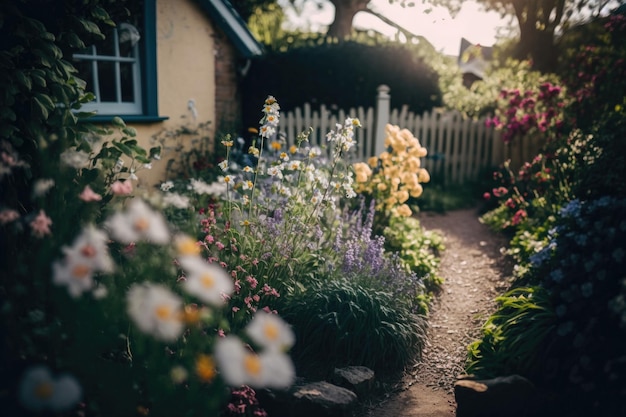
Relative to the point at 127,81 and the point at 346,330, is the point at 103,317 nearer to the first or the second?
the point at 346,330

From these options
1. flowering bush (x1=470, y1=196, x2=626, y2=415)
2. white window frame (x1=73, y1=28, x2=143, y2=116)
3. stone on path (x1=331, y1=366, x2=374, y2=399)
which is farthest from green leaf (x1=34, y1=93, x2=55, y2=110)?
flowering bush (x1=470, y1=196, x2=626, y2=415)

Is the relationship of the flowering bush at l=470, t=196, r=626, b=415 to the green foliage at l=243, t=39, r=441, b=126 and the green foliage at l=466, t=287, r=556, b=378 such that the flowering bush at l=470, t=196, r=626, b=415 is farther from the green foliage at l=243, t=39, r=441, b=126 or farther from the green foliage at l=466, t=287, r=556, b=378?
the green foliage at l=243, t=39, r=441, b=126

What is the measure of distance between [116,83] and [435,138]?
5446 mm

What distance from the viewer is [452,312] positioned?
13.6 ft

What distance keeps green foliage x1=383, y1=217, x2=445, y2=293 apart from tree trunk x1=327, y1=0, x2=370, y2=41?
36.5ft

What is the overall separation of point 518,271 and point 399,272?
4.44 feet

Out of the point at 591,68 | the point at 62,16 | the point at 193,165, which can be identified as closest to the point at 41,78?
the point at 62,16

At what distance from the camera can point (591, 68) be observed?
725 centimetres

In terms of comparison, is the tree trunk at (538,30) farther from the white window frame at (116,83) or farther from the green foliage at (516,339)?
the green foliage at (516,339)

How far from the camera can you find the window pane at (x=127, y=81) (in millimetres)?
6355

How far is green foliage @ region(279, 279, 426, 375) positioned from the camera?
10.5ft

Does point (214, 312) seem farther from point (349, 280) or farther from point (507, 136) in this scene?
point (507, 136)

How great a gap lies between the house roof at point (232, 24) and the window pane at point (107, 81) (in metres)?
1.63

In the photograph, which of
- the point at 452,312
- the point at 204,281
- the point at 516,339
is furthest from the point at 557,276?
the point at 204,281
